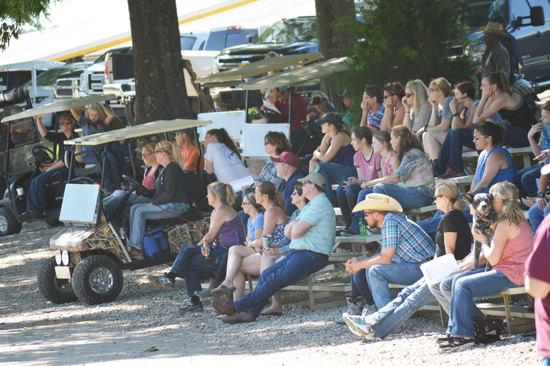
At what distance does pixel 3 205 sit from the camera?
12.9 metres

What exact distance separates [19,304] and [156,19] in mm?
5889

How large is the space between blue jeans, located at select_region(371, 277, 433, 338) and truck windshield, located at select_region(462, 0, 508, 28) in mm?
8096

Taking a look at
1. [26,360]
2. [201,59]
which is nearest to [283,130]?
[26,360]

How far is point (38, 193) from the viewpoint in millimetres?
11953

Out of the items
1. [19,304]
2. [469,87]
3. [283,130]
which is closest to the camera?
[469,87]

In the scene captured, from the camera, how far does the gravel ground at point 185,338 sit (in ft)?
18.4

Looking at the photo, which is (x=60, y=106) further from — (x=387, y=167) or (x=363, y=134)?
(x=387, y=167)

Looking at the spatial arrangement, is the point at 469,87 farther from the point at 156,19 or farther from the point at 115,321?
the point at 156,19

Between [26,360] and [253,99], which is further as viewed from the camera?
[253,99]

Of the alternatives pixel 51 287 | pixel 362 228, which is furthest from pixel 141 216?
pixel 362 228

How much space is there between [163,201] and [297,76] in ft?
9.10

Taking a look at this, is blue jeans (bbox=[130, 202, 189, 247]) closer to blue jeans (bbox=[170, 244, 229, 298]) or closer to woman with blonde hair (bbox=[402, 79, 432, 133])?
blue jeans (bbox=[170, 244, 229, 298])

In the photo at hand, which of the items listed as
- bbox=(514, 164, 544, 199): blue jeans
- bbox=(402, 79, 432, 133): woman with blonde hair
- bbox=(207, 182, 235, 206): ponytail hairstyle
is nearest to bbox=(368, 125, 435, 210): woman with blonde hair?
bbox=(514, 164, 544, 199): blue jeans

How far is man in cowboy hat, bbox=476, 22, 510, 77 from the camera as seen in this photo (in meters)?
10.4
